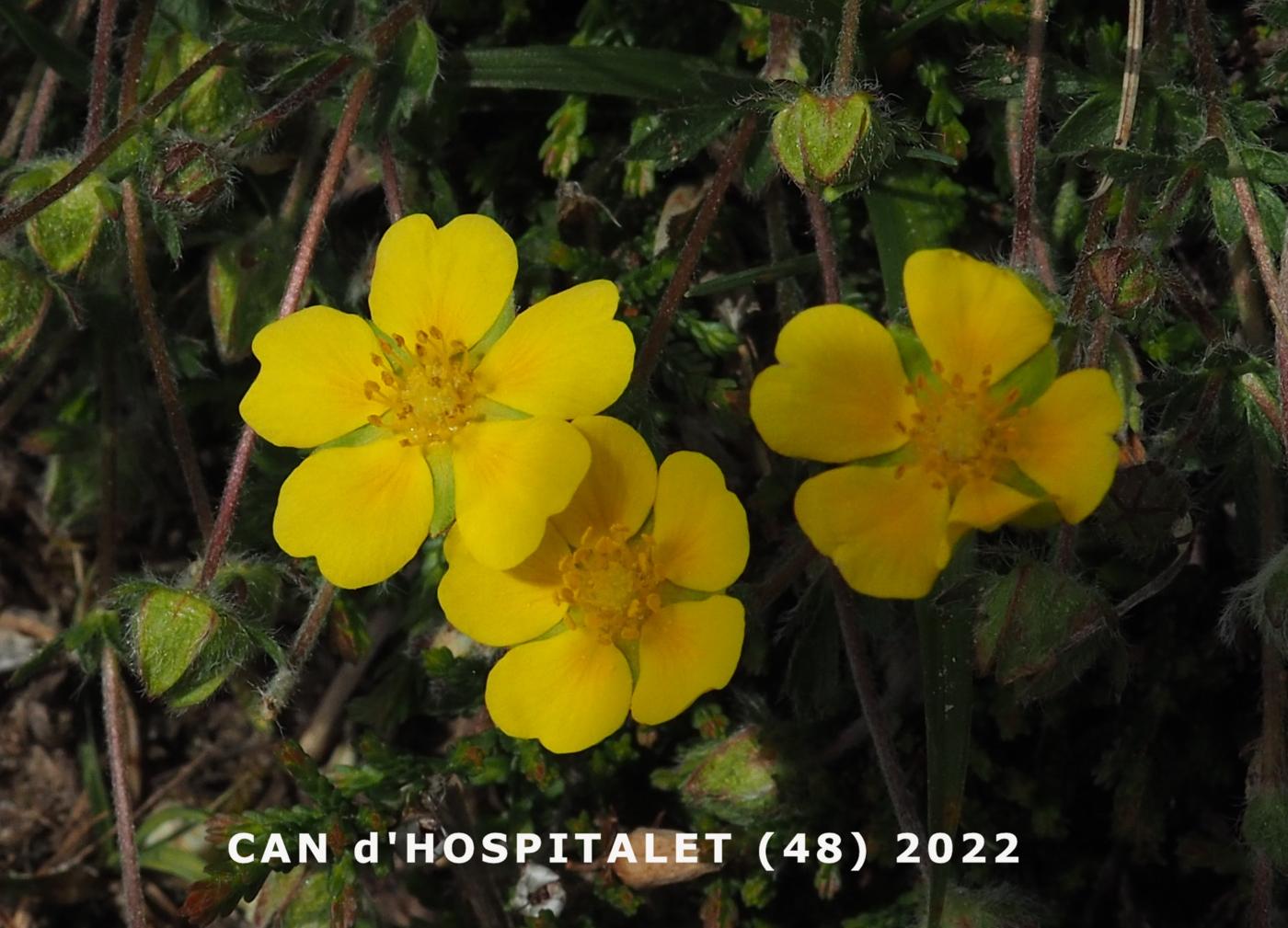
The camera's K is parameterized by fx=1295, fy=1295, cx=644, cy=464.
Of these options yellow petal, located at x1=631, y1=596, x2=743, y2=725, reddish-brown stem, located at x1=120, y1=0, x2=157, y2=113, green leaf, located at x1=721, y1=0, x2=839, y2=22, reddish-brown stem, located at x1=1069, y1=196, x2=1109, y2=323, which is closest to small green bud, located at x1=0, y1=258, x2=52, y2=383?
reddish-brown stem, located at x1=120, y1=0, x2=157, y2=113

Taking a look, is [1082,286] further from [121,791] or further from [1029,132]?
[121,791]

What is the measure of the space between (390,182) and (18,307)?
89 cm

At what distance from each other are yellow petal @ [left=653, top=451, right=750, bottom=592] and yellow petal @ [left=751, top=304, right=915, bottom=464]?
0.45 feet

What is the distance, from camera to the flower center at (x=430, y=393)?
2604 mm

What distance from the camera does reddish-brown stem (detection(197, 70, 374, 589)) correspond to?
2.85 meters

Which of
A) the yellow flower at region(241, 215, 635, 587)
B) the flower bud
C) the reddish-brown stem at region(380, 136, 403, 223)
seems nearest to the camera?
the yellow flower at region(241, 215, 635, 587)

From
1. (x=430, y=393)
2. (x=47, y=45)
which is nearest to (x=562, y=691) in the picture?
(x=430, y=393)

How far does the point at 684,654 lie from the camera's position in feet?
8.11

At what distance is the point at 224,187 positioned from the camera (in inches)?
115

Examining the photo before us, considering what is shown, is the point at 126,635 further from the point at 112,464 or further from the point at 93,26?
the point at 93,26

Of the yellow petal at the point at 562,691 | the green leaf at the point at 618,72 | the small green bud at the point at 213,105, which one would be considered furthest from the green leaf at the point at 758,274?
the small green bud at the point at 213,105

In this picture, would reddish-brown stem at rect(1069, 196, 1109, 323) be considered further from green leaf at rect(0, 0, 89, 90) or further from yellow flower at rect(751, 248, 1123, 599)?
green leaf at rect(0, 0, 89, 90)

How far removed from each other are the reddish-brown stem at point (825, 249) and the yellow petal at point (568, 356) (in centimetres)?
63

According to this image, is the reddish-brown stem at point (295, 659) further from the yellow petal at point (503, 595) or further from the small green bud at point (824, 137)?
the small green bud at point (824, 137)
